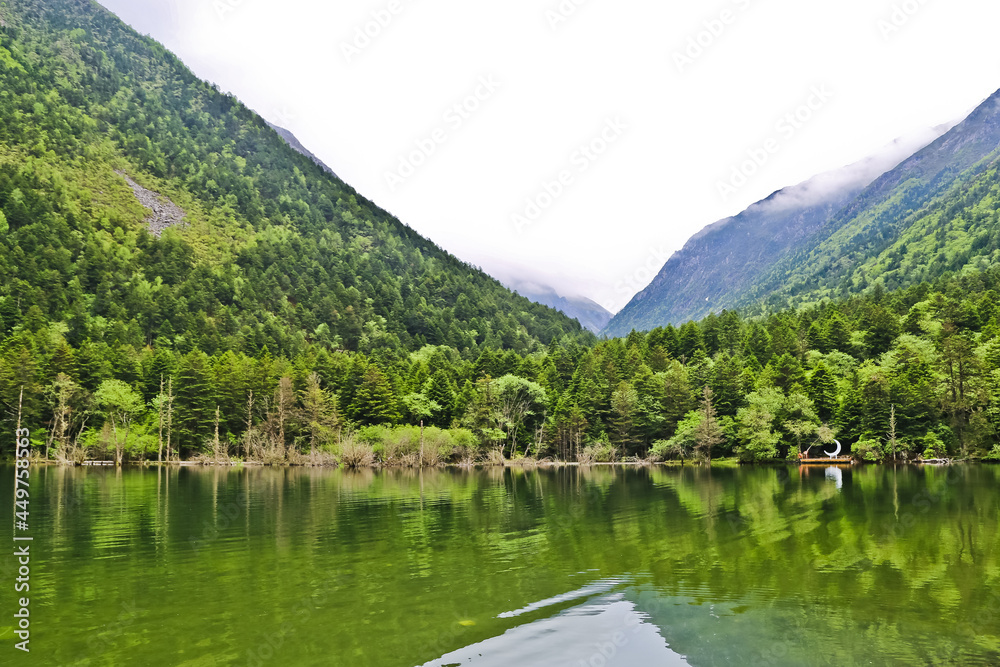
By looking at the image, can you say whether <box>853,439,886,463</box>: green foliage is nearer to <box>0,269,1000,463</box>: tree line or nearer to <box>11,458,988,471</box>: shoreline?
<box>0,269,1000,463</box>: tree line

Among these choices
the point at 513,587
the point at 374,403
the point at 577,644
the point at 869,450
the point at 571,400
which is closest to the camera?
the point at 577,644

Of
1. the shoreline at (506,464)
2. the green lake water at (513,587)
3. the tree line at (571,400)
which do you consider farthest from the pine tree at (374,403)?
the green lake water at (513,587)

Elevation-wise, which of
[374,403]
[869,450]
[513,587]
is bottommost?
[869,450]

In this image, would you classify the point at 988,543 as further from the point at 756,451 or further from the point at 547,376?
the point at 547,376

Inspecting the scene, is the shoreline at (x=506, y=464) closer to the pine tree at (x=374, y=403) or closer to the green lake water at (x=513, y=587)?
the pine tree at (x=374, y=403)

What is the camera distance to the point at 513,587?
54.6 ft

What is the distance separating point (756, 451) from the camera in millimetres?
90125

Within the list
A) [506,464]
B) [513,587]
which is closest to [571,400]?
[506,464]

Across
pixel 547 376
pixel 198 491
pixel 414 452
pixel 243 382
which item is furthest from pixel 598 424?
pixel 198 491

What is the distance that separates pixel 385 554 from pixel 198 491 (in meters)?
32.2

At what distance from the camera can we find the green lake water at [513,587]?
468 inches

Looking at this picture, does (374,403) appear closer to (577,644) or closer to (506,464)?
(506,464)

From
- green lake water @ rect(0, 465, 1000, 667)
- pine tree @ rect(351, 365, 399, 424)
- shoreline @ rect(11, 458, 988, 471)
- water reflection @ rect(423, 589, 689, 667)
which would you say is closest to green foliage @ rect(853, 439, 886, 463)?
shoreline @ rect(11, 458, 988, 471)

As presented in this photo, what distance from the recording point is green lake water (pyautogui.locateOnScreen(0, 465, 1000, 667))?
1190 centimetres
